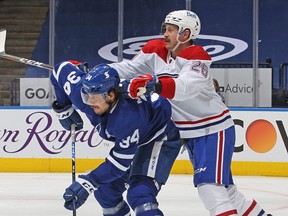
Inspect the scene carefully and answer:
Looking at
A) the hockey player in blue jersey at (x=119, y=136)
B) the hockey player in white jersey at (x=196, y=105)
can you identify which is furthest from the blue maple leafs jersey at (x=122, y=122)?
the hockey player in white jersey at (x=196, y=105)

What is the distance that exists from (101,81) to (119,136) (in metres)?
0.24

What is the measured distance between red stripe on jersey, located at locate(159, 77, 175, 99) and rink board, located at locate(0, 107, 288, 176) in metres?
4.35

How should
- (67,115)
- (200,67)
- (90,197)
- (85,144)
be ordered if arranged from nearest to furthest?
(200,67)
(67,115)
(90,197)
(85,144)

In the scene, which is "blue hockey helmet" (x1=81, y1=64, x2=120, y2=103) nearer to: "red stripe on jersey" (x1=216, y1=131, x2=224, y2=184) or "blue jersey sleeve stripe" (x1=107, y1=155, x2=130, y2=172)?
"blue jersey sleeve stripe" (x1=107, y1=155, x2=130, y2=172)

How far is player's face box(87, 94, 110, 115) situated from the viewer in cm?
310

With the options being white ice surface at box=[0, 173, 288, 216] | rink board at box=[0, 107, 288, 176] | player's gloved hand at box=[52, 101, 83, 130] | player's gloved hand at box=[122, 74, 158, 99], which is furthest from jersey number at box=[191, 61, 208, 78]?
rink board at box=[0, 107, 288, 176]

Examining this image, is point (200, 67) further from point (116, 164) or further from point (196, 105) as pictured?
point (116, 164)

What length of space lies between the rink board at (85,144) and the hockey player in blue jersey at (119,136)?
3.99m

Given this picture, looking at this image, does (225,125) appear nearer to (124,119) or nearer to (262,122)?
(124,119)

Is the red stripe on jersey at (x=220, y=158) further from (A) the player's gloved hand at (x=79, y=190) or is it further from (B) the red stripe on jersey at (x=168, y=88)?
(A) the player's gloved hand at (x=79, y=190)

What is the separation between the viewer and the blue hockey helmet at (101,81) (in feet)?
10.1

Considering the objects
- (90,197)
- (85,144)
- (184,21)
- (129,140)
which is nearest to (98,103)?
(129,140)

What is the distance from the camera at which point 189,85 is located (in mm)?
3213

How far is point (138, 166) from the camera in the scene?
3.39 meters
